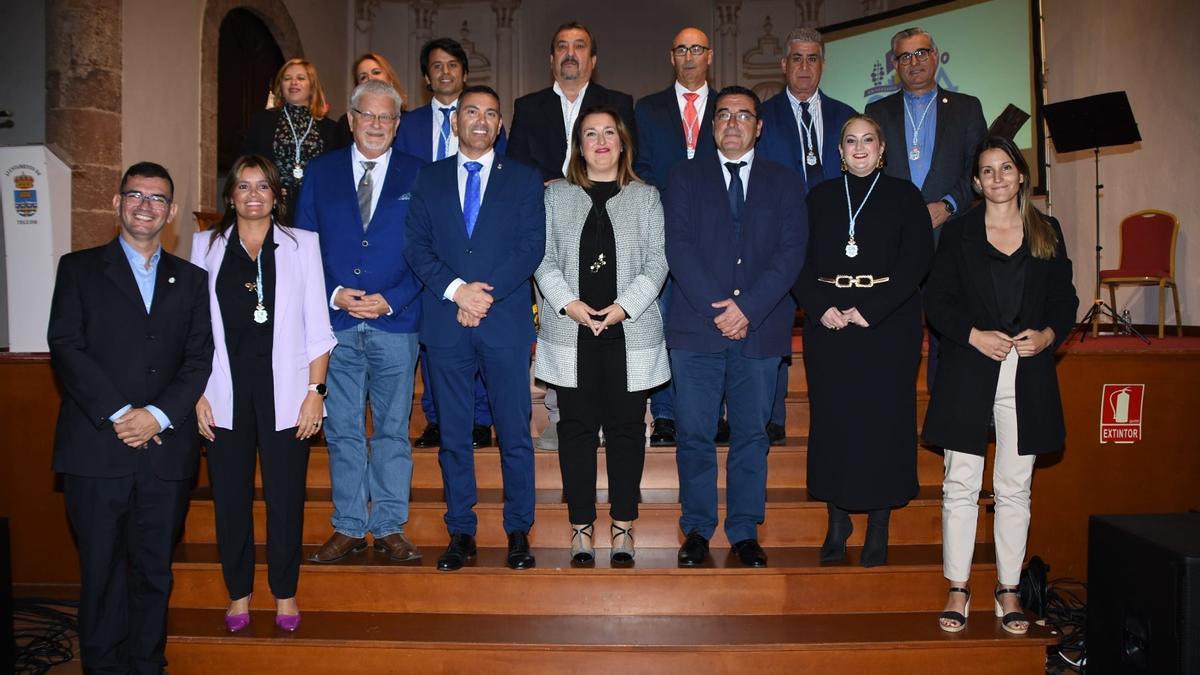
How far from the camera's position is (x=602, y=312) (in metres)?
3.26

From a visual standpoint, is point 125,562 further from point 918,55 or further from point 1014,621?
point 918,55

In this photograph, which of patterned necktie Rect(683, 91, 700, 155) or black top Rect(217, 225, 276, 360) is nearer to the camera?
black top Rect(217, 225, 276, 360)

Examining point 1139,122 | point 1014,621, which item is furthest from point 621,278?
point 1139,122

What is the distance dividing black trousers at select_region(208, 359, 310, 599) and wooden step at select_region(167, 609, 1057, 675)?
0.27m

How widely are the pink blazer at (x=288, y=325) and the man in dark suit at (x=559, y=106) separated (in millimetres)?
1186

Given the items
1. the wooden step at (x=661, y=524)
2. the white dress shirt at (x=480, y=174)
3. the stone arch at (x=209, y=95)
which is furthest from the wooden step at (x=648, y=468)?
the stone arch at (x=209, y=95)

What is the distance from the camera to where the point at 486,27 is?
11180 millimetres

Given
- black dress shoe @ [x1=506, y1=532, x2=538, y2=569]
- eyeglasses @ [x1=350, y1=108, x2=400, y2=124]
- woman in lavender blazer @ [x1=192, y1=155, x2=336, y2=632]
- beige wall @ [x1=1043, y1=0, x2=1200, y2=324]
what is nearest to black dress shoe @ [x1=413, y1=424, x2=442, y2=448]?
black dress shoe @ [x1=506, y1=532, x2=538, y2=569]

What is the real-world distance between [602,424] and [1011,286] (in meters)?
1.58

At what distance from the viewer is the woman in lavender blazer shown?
310 cm

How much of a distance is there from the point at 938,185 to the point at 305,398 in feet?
9.40

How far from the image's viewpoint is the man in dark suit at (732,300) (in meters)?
3.35

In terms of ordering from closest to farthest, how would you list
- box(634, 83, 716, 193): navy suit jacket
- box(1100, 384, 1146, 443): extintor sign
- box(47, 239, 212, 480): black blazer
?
box(47, 239, 212, 480): black blazer
box(634, 83, 716, 193): navy suit jacket
box(1100, 384, 1146, 443): extintor sign

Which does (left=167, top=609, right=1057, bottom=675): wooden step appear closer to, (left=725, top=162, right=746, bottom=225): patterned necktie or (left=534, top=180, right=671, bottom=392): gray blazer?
(left=534, top=180, right=671, bottom=392): gray blazer
